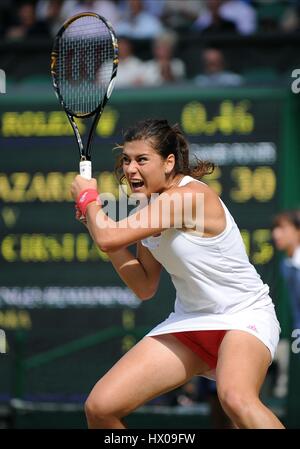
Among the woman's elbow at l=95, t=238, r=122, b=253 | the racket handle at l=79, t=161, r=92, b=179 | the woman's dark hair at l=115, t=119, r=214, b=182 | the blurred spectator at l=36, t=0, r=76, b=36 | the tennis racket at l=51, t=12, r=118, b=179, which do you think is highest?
the blurred spectator at l=36, t=0, r=76, b=36

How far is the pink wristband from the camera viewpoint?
184 inches

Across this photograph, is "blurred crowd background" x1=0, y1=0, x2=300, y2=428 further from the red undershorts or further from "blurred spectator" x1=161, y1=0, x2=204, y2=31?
the red undershorts

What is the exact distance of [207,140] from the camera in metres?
8.41

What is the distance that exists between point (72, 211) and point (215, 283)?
13.0 feet

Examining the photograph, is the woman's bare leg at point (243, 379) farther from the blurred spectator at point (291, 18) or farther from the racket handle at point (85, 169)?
the blurred spectator at point (291, 18)

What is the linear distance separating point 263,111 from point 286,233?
4.38 ft

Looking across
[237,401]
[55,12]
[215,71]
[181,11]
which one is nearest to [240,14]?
[181,11]

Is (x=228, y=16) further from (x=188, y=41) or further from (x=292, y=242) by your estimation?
(x=292, y=242)

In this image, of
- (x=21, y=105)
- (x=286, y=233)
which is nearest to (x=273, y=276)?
(x=286, y=233)

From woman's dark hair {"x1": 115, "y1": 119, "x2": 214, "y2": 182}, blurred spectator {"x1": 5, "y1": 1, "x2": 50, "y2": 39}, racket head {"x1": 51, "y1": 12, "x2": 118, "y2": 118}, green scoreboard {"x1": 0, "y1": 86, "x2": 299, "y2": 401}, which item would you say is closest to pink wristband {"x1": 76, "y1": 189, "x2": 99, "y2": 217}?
woman's dark hair {"x1": 115, "y1": 119, "x2": 214, "y2": 182}

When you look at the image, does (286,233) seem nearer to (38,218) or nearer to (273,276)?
(273,276)

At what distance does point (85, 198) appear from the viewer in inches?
184

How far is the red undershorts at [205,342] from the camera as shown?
189 inches

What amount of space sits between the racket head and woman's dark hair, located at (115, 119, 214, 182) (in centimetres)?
36
